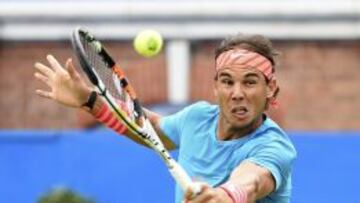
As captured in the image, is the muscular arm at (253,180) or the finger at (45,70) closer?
the muscular arm at (253,180)

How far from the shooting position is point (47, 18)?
1270 cm

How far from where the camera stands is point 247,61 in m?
4.78

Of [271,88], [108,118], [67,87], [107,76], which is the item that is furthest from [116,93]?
[271,88]

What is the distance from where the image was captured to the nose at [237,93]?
15.5 ft

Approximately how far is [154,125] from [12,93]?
7.57 metres

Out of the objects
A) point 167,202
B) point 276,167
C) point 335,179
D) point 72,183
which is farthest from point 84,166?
point 276,167

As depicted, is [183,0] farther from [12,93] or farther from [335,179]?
[335,179]

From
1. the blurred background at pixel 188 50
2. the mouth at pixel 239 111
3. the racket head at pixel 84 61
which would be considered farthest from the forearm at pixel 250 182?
the blurred background at pixel 188 50

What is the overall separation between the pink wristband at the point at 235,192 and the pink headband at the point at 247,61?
0.64m

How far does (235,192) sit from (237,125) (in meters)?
0.57

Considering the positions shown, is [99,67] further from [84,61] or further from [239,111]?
[239,111]

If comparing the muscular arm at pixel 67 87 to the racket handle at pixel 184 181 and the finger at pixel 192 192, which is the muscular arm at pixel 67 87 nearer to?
the racket handle at pixel 184 181

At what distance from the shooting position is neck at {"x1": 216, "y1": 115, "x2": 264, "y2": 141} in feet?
16.0

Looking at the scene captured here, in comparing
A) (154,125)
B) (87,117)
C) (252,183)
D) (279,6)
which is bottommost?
(252,183)
